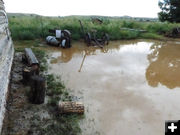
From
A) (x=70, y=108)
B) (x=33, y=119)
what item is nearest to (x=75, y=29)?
(x=70, y=108)

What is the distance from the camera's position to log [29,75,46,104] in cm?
407

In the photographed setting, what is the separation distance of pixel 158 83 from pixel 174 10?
66.8 ft

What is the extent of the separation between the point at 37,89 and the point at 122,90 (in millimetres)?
2539

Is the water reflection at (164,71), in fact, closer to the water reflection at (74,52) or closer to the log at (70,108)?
the log at (70,108)

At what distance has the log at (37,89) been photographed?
4.07m

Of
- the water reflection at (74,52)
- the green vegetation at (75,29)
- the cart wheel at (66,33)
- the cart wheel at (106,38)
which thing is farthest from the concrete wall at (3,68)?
the cart wheel at (106,38)

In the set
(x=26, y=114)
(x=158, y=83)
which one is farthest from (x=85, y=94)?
(x=158, y=83)

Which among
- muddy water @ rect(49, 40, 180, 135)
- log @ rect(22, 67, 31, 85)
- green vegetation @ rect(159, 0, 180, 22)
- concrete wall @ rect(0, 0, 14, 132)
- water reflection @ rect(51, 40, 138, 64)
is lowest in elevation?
muddy water @ rect(49, 40, 180, 135)

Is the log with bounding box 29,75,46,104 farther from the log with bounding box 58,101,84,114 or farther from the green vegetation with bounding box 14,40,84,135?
the log with bounding box 58,101,84,114

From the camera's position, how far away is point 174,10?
22.8 m

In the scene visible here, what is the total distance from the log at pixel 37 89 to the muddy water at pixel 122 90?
1.09 meters

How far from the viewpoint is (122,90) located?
5367 millimetres

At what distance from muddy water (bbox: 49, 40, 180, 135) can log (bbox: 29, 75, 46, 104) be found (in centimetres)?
109

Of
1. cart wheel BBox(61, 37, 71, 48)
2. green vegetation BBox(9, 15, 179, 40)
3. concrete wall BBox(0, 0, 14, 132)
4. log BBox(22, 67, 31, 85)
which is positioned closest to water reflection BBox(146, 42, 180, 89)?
log BBox(22, 67, 31, 85)
